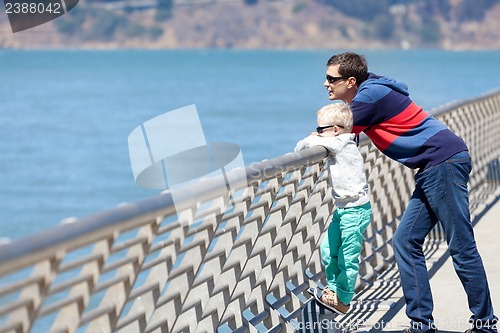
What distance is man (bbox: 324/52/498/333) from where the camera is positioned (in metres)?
5.05

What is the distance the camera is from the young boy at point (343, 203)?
16.7ft

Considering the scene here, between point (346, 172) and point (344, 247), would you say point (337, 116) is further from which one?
point (344, 247)

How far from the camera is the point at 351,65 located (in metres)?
5.11

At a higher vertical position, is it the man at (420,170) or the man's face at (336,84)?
the man's face at (336,84)

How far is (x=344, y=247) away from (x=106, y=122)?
212ft

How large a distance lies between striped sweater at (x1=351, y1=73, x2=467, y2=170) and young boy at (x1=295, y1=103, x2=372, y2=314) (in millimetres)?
81

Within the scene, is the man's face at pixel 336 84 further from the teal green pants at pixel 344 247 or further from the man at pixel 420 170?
the teal green pants at pixel 344 247

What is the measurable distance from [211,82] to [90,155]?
2734 inches

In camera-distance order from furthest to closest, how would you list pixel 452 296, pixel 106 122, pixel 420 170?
pixel 106 122
pixel 452 296
pixel 420 170

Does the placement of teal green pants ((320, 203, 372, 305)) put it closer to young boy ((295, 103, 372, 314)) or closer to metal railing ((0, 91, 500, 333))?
young boy ((295, 103, 372, 314))

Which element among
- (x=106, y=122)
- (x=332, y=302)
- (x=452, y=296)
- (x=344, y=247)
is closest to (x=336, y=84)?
(x=344, y=247)

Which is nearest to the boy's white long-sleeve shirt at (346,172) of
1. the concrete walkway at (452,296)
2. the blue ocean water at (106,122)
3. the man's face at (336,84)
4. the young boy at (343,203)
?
the young boy at (343,203)

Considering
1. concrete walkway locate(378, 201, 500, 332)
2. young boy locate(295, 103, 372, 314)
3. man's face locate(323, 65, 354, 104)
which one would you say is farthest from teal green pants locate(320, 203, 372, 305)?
concrete walkway locate(378, 201, 500, 332)

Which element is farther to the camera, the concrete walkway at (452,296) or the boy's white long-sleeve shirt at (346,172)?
the concrete walkway at (452,296)
